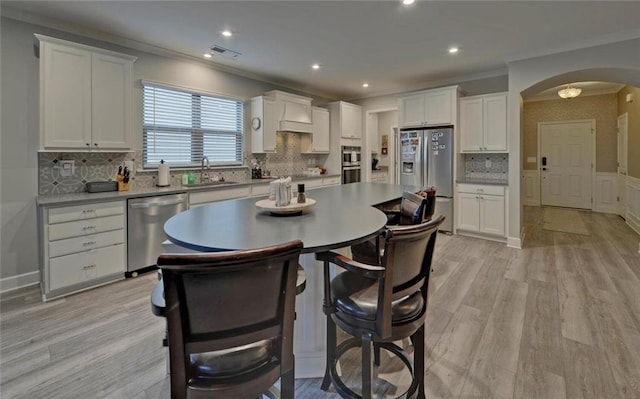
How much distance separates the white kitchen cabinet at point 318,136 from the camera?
610cm

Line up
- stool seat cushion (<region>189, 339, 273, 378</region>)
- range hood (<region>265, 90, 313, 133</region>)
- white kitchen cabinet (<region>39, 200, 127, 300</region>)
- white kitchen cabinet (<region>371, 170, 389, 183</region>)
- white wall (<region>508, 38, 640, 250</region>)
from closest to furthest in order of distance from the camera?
stool seat cushion (<region>189, 339, 273, 378</region>)
white kitchen cabinet (<region>39, 200, 127, 300</region>)
white wall (<region>508, 38, 640, 250</region>)
range hood (<region>265, 90, 313, 133</region>)
white kitchen cabinet (<region>371, 170, 389, 183</region>)

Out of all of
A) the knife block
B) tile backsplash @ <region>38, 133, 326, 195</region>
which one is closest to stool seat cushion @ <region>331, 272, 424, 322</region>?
the knife block

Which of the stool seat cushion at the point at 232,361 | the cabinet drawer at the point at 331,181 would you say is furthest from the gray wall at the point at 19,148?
the cabinet drawer at the point at 331,181

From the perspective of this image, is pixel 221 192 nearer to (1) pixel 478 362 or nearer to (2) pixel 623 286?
(1) pixel 478 362

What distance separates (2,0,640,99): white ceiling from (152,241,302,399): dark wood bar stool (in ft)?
9.18

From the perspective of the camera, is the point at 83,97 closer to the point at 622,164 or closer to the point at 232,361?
the point at 232,361

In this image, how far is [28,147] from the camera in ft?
10.2

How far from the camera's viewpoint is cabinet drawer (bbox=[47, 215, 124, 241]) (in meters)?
2.84

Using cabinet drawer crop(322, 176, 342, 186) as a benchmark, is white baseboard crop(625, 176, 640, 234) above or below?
below

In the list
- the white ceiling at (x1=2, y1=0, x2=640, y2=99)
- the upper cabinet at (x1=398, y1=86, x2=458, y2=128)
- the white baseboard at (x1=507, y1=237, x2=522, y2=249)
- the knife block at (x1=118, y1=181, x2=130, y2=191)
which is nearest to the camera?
the white ceiling at (x1=2, y1=0, x2=640, y2=99)

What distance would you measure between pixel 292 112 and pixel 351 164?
5.80ft

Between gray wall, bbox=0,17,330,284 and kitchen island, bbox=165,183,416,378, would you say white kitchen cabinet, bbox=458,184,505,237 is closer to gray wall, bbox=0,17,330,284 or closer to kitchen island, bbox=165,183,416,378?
kitchen island, bbox=165,183,416,378

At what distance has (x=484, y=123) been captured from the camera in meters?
4.93

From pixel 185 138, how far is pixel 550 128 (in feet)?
27.1
